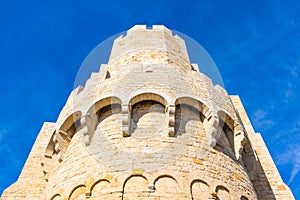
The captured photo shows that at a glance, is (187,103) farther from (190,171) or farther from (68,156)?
(68,156)

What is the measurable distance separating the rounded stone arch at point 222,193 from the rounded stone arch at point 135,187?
5.26 ft

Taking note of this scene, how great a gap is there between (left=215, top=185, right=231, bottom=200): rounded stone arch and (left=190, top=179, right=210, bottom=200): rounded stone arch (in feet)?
0.88

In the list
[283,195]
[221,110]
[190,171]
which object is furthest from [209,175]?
[283,195]

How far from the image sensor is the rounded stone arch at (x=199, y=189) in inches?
233

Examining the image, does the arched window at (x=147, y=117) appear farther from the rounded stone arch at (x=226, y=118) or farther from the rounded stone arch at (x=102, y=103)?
the rounded stone arch at (x=226, y=118)

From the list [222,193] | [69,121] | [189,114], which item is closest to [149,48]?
[189,114]

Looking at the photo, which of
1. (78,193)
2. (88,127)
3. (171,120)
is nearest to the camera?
(78,193)

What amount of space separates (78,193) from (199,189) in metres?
2.59

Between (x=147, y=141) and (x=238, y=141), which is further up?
(x=238, y=141)

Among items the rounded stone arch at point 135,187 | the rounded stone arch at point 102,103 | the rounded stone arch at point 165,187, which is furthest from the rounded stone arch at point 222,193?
the rounded stone arch at point 102,103

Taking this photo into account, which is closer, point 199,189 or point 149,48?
point 199,189

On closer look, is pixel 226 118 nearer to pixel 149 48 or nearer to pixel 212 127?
pixel 212 127

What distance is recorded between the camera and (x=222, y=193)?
20.7ft

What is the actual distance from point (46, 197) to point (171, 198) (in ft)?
11.1
